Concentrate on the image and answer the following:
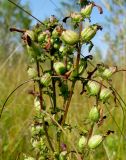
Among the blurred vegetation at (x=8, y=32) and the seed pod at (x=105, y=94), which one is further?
the blurred vegetation at (x=8, y=32)

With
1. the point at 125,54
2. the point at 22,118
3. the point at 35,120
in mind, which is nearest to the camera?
the point at 35,120

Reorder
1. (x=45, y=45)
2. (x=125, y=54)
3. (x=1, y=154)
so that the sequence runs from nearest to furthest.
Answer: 1. (x=45, y=45)
2. (x=1, y=154)
3. (x=125, y=54)

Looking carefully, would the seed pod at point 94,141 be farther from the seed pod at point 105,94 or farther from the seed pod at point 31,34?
the seed pod at point 31,34

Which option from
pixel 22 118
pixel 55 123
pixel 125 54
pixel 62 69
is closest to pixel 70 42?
pixel 62 69

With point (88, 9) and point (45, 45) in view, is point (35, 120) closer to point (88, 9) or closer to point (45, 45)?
point (45, 45)

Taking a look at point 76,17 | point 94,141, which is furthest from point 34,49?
point 94,141

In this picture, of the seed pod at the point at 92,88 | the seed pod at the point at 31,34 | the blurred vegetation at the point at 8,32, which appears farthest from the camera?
the blurred vegetation at the point at 8,32

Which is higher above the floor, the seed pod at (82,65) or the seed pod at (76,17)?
the seed pod at (76,17)

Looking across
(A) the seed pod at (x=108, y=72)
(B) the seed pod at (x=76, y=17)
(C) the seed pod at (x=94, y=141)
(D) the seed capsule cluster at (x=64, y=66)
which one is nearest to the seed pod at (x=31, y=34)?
(D) the seed capsule cluster at (x=64, y=66)
